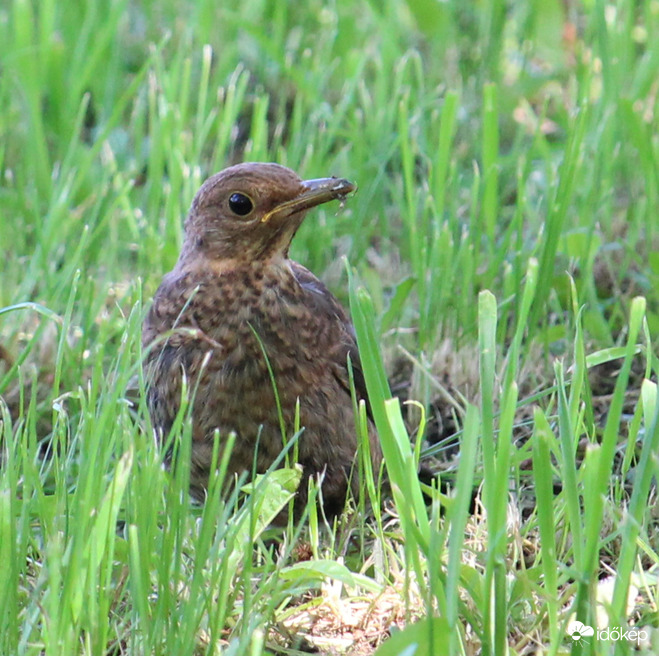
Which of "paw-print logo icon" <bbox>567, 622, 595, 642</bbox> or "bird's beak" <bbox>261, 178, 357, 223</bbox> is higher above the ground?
"bird's beak" <bbox>261, 178, 357, 223</bbox>

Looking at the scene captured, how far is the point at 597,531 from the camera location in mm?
1989

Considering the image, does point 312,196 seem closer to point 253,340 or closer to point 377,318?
point 253,340

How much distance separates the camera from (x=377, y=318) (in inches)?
155

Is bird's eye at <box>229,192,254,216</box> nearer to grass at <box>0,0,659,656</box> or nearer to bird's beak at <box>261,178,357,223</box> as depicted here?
bird's beak at <box>261,178,357,223</box>

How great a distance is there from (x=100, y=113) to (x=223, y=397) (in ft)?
7.84

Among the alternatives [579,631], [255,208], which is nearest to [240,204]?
[255,208]

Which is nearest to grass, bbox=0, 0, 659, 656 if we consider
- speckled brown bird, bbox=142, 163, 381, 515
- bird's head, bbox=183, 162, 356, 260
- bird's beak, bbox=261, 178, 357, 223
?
speckled brown bird, bbox=142, 163, 381, 515

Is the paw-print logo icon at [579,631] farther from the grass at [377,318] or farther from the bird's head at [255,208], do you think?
the bird's head at [255,208]

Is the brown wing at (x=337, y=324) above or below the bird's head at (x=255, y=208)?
below

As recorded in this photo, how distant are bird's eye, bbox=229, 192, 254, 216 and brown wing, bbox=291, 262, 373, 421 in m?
0.26

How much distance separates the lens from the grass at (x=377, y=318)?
7.00 feet

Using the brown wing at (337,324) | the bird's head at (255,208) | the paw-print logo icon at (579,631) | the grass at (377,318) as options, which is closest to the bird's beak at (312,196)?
the bird's head at (255,208)

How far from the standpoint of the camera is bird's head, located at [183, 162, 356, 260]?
3225 mm

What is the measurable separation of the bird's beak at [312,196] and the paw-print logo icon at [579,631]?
1418mm
